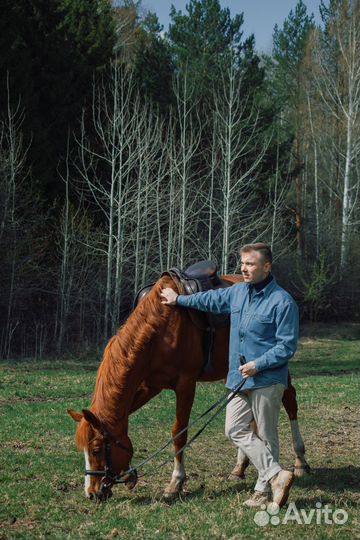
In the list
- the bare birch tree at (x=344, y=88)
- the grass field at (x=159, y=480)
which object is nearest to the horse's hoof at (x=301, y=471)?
the grass field at (x=159, y=480)

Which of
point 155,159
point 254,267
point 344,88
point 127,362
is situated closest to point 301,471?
point 127,362

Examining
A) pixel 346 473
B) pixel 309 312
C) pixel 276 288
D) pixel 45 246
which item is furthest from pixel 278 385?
pixel 309 312

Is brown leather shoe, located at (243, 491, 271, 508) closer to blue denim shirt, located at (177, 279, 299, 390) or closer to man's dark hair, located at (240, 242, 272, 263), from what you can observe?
blue denim shirt, located at (177, 279, 299, 390)

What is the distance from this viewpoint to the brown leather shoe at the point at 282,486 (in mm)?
5312

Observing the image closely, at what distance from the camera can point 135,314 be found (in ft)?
20.4

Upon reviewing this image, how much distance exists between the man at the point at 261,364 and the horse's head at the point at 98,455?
91 cm

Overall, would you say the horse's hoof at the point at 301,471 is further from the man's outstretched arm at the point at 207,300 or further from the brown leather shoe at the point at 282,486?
the man's outstretched arm at the point at 207,300

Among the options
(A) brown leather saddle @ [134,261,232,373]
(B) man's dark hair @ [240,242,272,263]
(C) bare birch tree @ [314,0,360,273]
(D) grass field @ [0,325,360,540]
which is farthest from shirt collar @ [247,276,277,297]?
(C) bare birch tree @ [314,0,360,273]

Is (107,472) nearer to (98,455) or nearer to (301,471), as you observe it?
(98,455)

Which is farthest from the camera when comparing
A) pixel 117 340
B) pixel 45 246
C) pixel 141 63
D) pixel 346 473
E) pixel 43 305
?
pixel 141 63

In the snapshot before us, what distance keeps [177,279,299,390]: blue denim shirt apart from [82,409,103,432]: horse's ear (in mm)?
1072

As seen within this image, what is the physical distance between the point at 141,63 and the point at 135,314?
99.0ft

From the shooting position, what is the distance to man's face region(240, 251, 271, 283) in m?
5.65

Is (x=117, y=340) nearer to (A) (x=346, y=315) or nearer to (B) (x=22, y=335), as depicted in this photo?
(B) (x=22, y=335)
